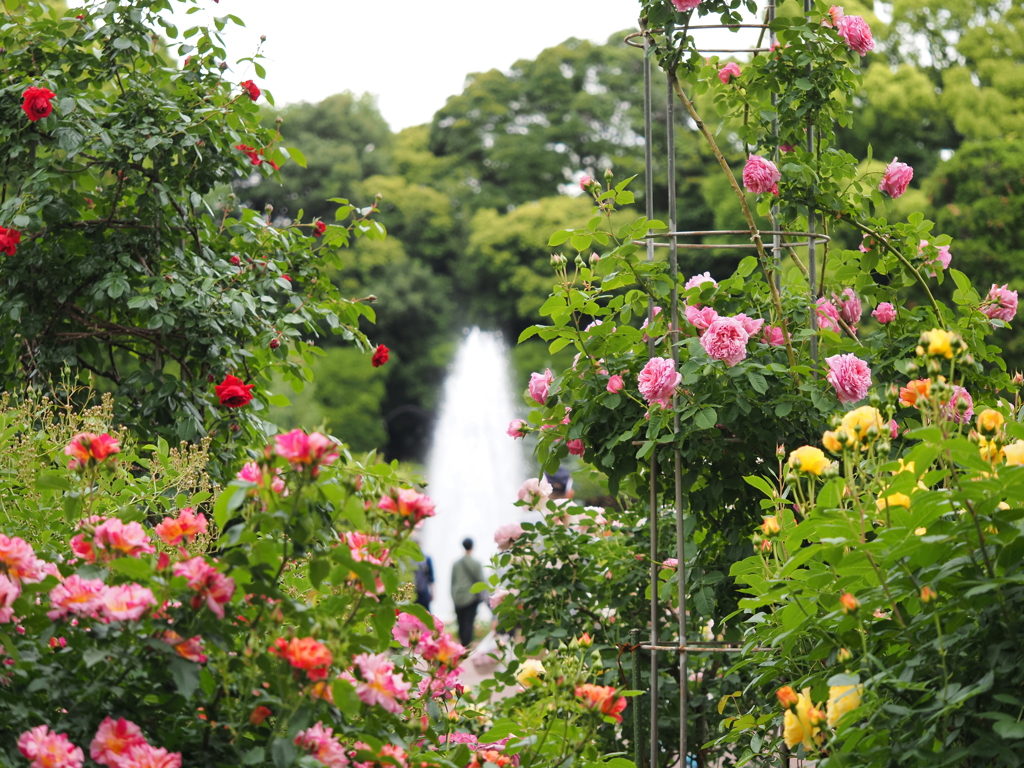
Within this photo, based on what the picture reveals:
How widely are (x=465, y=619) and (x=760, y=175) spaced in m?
6.27

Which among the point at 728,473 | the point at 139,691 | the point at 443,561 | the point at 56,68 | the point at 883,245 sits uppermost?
the point at 443,561

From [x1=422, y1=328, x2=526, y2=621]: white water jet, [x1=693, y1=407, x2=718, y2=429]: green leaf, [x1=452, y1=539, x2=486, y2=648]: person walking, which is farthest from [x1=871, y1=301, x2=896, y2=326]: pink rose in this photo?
[x1=422, y1=328, x2=526, y2=621]: white water jet

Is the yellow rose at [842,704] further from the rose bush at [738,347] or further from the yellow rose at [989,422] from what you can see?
the rose bush at [738,347]

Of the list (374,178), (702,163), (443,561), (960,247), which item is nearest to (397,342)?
(374,178)

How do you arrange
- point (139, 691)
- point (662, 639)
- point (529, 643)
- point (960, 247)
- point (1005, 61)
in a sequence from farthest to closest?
point (1005, 61) < point (960, 247) < point (662, 639) < point (529, 643) < point (139, 691)

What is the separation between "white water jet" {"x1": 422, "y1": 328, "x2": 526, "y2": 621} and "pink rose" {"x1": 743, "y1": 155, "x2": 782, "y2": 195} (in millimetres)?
10924

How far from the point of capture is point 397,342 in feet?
77.9

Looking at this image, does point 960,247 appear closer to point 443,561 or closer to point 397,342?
point 443,561

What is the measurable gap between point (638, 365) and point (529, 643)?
2.97 ft

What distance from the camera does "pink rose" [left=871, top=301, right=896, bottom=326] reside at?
2.58 meters

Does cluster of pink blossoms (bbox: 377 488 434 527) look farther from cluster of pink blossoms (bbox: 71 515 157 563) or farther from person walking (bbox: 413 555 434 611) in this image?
person walking (bbox: 413 555 434 611)

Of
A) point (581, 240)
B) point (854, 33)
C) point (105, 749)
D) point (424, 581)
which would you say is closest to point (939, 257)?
point (854, 33)

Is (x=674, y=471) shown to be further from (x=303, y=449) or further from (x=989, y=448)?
(x=303, y=449)

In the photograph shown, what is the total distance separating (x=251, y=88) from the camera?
325 cm
